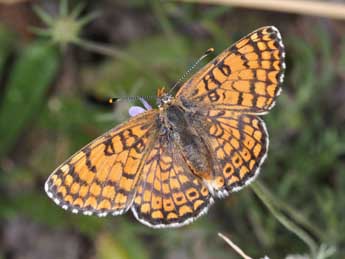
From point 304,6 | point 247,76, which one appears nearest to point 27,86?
point 304,6

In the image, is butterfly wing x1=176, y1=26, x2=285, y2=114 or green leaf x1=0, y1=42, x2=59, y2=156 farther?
green leaf x1=0, y1=42, x2=59, y2=156

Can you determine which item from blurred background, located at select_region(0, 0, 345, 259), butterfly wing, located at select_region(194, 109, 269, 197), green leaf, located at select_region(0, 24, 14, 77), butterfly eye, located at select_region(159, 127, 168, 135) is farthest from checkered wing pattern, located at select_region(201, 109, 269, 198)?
green leaf, located at select_region(0, 24, 14, 77)

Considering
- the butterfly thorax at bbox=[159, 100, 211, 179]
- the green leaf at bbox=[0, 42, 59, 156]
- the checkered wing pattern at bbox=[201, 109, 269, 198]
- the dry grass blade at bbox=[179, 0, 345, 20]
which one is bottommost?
the checkered wing pattern at bbox=[201, 109, 269, 198]

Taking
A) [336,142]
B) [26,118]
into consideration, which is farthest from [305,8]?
[26,118]

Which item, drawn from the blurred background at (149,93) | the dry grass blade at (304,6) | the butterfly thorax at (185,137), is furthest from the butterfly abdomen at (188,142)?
the dry grass blade at (304,6)

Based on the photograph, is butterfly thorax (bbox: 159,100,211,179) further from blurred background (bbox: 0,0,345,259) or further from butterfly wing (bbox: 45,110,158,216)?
blurred background (bbox: 0,0,345,259)

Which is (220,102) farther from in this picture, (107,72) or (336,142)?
(107,72)

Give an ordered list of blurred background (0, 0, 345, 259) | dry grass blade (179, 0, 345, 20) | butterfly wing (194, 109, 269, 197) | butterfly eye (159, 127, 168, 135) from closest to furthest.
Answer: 1. butterfly wing (194, 109, 269, 197)
2. butterfly eye (159, 127, 168, 135)
3. dry grass blade (179, 0, 345, 20)
4. blurred background (0, 0, 345, 259)

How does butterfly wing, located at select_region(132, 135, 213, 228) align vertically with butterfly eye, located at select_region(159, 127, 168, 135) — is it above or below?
below
